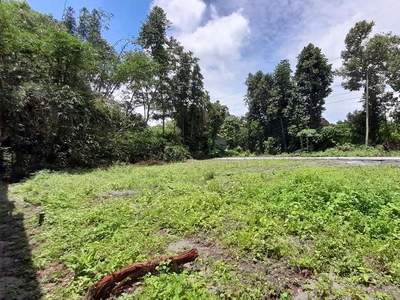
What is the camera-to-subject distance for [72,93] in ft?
34.3

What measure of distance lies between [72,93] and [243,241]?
1040 centimetres

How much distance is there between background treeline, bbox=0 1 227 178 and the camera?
903cm

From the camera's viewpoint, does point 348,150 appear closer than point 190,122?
Yes

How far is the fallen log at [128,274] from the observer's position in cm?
208

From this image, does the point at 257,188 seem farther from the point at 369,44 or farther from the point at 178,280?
the point at 369,44

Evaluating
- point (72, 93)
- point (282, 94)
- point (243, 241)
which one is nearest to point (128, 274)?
point (243, 241)

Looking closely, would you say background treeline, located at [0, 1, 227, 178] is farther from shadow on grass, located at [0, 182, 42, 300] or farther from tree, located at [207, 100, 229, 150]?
shadow on grass, located at [0, 182, 42, 300]

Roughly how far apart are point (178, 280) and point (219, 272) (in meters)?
0.44

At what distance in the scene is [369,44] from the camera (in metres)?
18.1

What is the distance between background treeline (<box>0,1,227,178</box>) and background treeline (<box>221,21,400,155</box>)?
10767 mm

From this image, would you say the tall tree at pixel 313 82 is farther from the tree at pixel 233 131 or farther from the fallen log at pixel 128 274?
the fallen log at pixel 128 274

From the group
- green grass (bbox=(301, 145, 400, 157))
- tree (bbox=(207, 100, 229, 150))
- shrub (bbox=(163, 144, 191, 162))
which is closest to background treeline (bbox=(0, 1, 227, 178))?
shrub (bbox=(163, 144, 191, 162))

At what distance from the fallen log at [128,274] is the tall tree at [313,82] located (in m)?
22.2

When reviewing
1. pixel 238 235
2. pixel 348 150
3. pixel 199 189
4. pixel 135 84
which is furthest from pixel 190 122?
pixel 238 235
